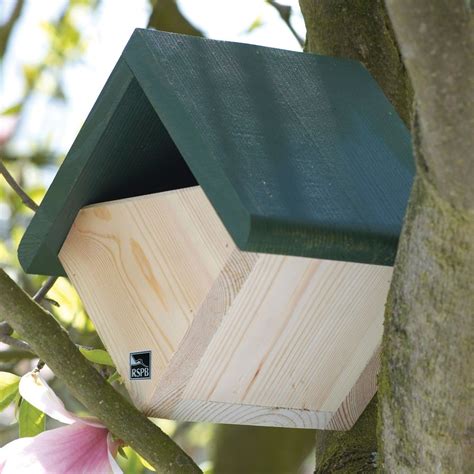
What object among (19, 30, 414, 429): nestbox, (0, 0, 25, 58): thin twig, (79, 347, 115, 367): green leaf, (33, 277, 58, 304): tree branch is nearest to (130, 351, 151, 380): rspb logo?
(19, 30, 414, 429): nestbox

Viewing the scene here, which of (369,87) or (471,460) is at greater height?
(369,87)

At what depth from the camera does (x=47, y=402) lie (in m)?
1.38

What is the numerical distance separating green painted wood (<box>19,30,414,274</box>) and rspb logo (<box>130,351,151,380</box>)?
23cm

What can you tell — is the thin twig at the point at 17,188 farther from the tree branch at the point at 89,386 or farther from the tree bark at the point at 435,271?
the tree bark at the point at 435,271

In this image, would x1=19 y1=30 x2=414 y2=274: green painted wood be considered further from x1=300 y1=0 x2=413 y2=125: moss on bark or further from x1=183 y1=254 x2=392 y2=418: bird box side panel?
x1=300 y1=0 x2=413 y2=125: moss on bark

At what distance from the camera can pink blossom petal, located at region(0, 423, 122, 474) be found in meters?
1.33

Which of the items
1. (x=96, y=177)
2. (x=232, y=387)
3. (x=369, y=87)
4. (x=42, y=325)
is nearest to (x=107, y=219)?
(x=96, y=177)

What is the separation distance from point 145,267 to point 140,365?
13 cm

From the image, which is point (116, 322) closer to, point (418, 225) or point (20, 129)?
point (418, 225)

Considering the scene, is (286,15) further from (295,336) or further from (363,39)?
(295,336)

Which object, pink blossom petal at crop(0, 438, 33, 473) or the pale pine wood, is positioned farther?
pink blossom petal at crop(0, 438, 33, 473)

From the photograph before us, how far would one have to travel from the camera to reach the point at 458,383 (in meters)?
1.07

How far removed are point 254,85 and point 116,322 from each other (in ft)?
1.23

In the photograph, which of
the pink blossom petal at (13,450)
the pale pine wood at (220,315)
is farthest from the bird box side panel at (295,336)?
the pink blossom petal at (13,450)
